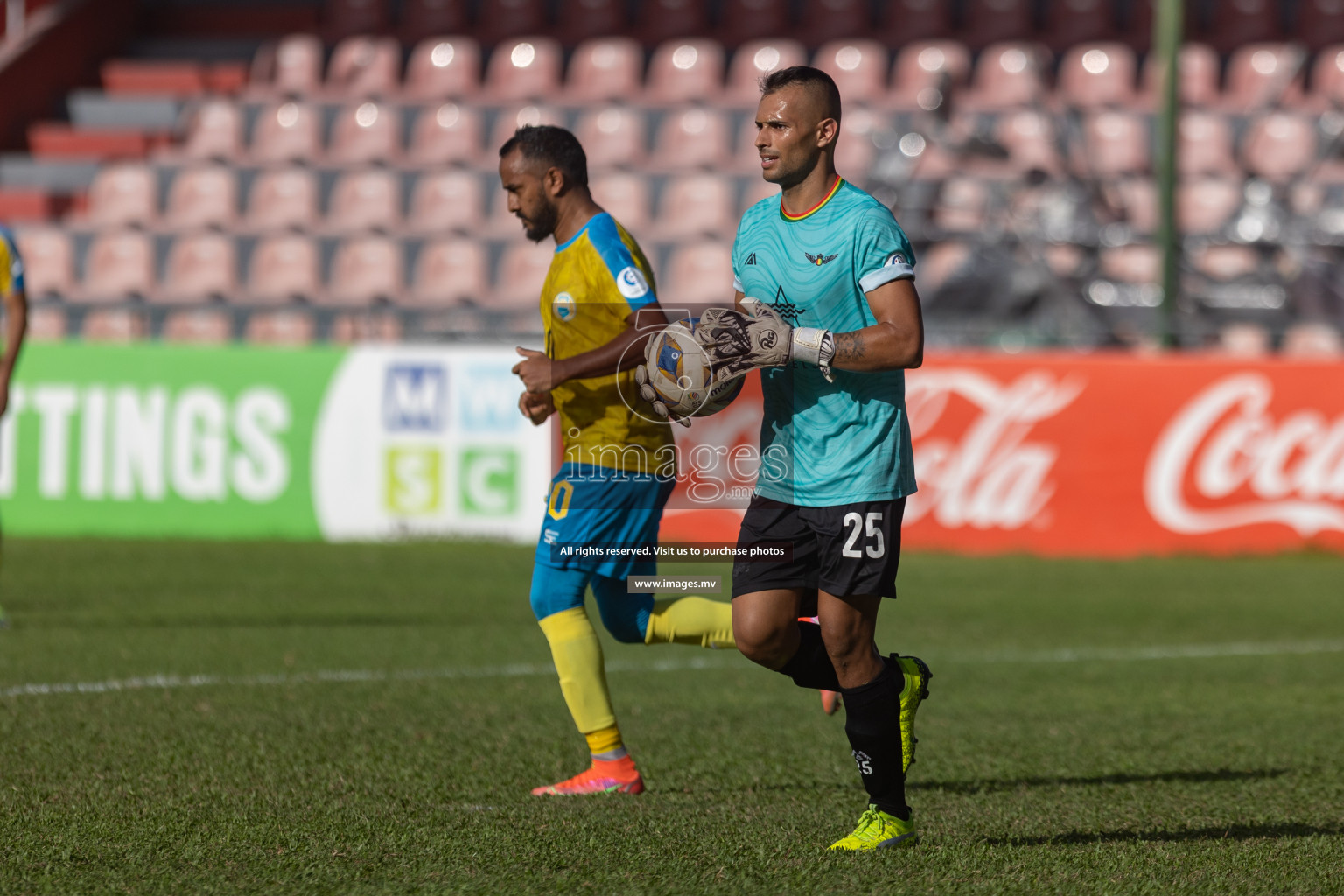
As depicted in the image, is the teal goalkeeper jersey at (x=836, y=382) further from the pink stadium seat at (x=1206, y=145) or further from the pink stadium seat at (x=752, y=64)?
the pink stadium seat at (x=752, y=64)

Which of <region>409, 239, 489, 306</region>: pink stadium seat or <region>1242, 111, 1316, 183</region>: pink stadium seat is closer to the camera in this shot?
<region>409, 239, 489, 306</region>: pink stadium seat

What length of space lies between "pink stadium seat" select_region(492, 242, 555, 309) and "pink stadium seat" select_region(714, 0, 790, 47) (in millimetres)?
5995

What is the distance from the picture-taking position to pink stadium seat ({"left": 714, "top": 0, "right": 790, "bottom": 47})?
22.9m

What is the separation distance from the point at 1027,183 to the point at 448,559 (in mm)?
8564

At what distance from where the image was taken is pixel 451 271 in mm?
18453

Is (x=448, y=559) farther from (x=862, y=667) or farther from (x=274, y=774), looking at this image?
(x=862, y=667)

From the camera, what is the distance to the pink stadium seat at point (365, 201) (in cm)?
1938

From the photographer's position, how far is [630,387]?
5.41 meters

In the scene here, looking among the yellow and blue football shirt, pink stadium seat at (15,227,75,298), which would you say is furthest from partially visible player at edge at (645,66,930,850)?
pink stadium seat at (15,227,75,298)

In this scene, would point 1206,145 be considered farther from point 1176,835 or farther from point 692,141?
point 1176,835

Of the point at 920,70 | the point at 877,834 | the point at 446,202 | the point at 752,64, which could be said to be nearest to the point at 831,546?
the point at 877,834

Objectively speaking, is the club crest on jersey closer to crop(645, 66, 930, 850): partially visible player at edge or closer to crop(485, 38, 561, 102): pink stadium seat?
crop(645, 66, 930, 850): partially visible player at edge

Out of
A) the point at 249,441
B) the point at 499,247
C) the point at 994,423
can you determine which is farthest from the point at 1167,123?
the point at 249,441

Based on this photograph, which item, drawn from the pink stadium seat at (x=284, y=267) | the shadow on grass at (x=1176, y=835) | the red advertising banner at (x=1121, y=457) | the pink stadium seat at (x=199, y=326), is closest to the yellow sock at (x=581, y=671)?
the shadow on grass at (x=1176, y=835)
